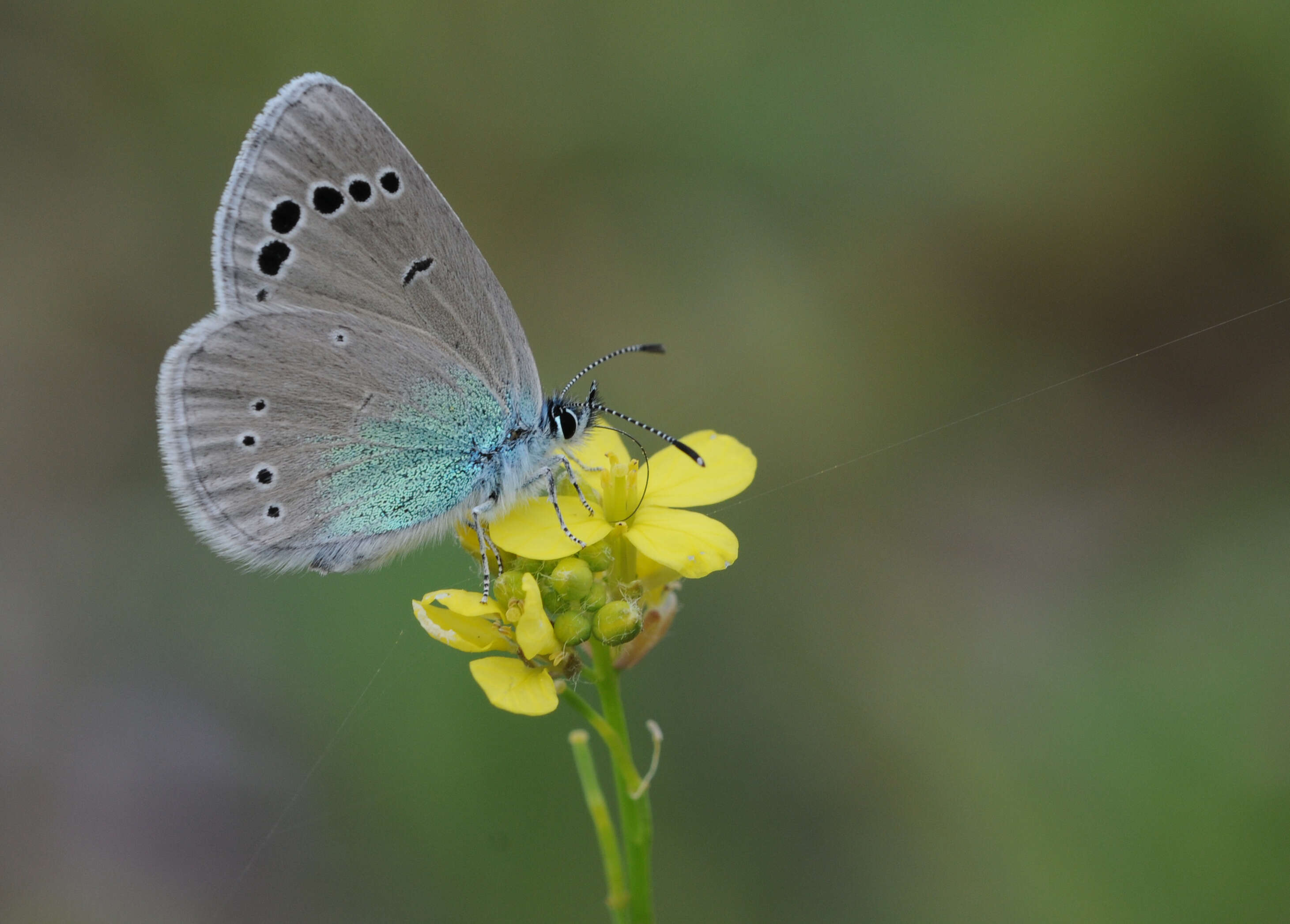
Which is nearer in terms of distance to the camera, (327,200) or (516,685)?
(516,685)

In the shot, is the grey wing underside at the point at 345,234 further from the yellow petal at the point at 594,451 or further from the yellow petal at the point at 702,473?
the yellow petal at the point at 702,473

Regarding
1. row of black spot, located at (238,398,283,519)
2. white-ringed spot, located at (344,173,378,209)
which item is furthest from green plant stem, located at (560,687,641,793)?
white-ringed spot, located at (344,173,378,209)

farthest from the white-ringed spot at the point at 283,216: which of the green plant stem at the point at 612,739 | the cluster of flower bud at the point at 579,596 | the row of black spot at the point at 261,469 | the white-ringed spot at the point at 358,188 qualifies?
the green plant stem at the point at 612,739

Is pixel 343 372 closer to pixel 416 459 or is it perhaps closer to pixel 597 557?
pixel 416 459

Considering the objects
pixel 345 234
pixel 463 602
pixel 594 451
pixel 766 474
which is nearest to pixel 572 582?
pixel 463 602

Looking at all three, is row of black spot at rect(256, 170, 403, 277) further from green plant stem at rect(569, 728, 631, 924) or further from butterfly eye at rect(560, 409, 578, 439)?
green plant stem at rect(569, 728, 631, 924)

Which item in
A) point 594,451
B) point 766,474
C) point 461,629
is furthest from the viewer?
point 766,474

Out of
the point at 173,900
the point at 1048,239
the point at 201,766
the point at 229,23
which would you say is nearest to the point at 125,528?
the point at 201,766

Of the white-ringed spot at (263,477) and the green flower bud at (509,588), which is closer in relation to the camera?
the green flower bud at (509,588)

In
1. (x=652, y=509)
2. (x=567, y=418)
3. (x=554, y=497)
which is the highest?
(x=567, y=418)
